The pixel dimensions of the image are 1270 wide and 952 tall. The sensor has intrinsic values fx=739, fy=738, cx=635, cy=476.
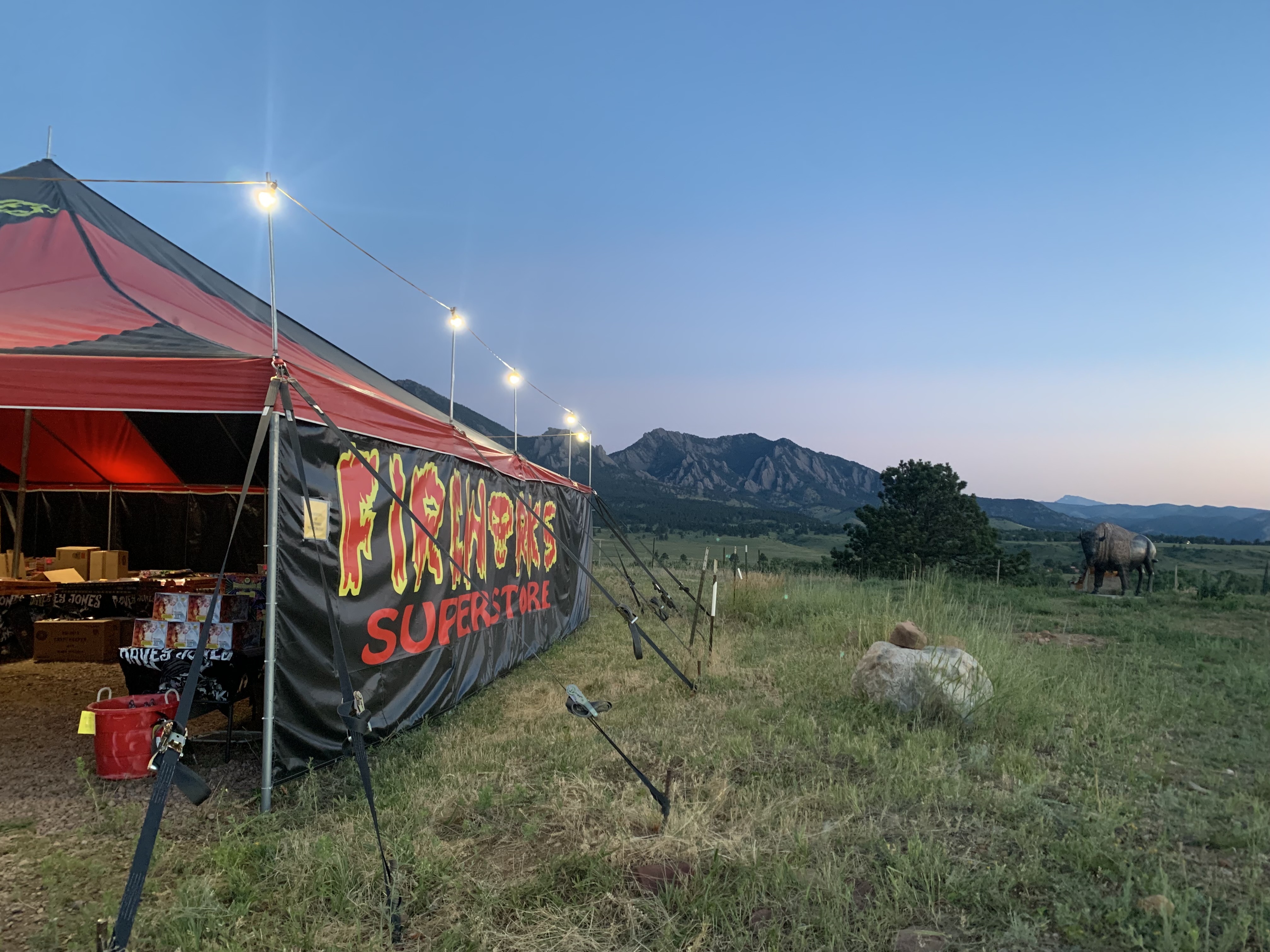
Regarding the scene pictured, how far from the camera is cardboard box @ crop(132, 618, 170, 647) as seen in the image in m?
5.15

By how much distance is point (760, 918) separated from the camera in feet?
10.2

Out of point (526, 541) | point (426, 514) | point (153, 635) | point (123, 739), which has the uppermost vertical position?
point (426, 514)

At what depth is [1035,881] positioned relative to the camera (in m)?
3.37

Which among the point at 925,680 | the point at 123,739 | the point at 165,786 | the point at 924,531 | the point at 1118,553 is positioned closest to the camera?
the point at 165,786

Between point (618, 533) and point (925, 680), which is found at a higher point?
point (618, 533)

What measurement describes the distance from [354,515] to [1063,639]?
10684 mm

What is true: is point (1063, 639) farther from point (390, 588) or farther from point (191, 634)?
point (191, 634)

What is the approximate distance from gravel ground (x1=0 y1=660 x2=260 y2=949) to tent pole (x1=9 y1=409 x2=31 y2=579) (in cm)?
258

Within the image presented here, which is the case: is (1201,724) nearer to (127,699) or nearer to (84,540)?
(127,699)

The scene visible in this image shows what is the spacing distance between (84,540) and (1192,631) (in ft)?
53.1

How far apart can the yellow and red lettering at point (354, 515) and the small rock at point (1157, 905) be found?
4.37 meters

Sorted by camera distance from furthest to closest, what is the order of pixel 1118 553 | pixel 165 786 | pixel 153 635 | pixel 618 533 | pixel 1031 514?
pixel 1031 514 < pixel 1118 553 < pixel 618 533 < pixel 153 635 < pixel 165 786

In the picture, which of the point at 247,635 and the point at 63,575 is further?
the point at 63,575

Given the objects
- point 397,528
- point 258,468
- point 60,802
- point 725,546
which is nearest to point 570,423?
point 258,468
